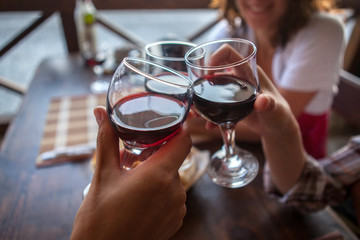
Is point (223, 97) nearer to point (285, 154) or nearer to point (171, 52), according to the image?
point (171, 52)

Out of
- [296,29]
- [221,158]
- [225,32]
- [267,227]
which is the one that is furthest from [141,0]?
[267,227]

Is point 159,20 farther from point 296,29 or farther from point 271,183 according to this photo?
point 271,183

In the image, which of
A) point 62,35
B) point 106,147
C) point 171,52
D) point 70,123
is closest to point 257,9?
point 171,52

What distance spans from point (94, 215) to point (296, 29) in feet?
4.66

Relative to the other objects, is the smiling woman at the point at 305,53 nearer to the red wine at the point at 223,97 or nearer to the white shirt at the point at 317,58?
the white shirt at the point at 317,58

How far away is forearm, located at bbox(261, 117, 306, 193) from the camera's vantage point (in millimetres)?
854

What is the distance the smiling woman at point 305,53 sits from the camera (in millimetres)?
1431

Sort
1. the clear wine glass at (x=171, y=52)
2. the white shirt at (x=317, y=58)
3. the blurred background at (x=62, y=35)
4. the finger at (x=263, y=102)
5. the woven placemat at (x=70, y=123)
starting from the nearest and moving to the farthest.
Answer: the finger at (x=263, y=102), the clear wine glass at (x=171, y=52), the woven placemat at (x=70, y=123), the white shirt at (x=317, y=58), the blurred background at (x=62, y=35)

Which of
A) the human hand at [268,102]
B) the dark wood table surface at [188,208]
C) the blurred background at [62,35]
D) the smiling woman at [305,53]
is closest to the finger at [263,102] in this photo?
the human hand at [268,102]

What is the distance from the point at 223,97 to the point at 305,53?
990 millimetres

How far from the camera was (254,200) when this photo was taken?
37.0 inches

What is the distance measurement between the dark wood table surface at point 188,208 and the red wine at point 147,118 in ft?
1.15

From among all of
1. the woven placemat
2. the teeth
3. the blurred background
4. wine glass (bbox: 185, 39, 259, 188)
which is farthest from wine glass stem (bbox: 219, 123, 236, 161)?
the blurred background

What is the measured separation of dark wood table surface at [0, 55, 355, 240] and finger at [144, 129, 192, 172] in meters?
0.33
